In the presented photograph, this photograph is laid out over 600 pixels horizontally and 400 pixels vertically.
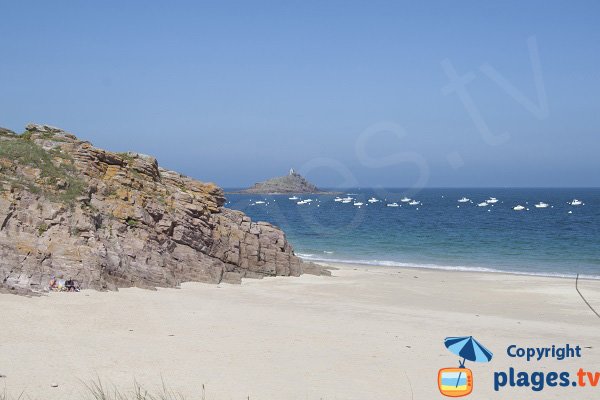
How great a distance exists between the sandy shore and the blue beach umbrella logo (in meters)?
0.24

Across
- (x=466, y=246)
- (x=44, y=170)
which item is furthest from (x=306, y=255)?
(x=44, y=170)

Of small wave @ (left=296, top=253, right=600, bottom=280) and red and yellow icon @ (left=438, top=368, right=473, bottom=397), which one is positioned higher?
small wave @ (left=296, top=253, right=600, bottom=280)

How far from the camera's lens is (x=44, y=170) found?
76.3ft

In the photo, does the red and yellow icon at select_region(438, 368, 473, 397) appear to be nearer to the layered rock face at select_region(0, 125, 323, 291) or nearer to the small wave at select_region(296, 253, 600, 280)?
the layered rock face at select_region(0, 125, 323, 291)

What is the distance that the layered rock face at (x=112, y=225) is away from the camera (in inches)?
798

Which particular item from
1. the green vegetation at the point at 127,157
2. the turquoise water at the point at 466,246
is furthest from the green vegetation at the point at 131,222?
the turquoise water at the point at 466,246

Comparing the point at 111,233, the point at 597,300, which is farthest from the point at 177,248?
the point at 597,300

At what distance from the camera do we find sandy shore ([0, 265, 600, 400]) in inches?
465

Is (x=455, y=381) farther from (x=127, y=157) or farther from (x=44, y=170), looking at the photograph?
(x=127, y=157)

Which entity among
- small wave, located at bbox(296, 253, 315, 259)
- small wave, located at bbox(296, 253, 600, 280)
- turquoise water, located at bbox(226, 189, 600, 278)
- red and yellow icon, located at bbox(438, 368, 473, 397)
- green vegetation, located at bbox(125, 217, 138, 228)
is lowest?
red and yellow icon, located at bbox(438, 368, 473, 397)

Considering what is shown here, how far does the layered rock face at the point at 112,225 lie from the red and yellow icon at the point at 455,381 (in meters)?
12.1

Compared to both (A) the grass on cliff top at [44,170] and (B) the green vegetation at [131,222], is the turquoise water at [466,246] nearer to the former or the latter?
(B) the green vegetation at [131,222]

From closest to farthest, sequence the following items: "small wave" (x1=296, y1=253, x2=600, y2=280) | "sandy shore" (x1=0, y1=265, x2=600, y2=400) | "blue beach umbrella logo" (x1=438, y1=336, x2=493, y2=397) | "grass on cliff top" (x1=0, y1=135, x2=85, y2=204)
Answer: "sandy shore" (x1=0, y1=265, x2=600, y2=400) < "blue beach umbrella logo" (x1=438, y1=336, x2=493, y2=397) < "grass on cliff top" (x1=0, y1=135, x2=85, y2=204) < "small wave" (x1=296, y1=253, x2=600, y2=280)

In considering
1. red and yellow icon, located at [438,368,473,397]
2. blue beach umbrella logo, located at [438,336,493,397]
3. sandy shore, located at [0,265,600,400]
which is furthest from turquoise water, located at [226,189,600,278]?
red and yellow icon, located at [438,368,473,397]
